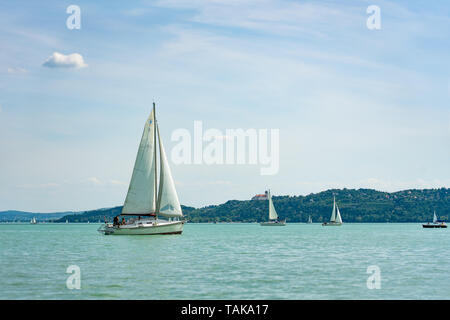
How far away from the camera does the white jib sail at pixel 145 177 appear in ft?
243

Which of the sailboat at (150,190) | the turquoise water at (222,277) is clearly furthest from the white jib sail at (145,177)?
the turquoise water at (222,277)

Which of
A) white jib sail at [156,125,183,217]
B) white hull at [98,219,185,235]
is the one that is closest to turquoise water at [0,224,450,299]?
white jib sail at [156,125,183,217]

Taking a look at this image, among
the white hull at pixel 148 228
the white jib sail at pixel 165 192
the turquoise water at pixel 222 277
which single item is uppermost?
the white jib sail at pixel 165 192

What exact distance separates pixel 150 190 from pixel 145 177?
1.83 metres

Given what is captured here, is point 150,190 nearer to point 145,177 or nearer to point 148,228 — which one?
point 145,177

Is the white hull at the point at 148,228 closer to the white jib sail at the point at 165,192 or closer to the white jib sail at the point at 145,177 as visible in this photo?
the white jib sail at the point at 145,177

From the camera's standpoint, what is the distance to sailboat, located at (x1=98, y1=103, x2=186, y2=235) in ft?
243

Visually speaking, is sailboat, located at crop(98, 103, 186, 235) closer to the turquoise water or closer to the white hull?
the white hull

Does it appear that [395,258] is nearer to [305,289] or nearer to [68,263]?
[305,289]
